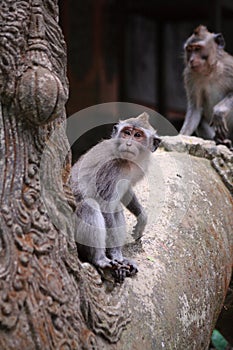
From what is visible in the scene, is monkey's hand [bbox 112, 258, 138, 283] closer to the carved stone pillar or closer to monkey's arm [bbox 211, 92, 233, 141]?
the carved stone pillar

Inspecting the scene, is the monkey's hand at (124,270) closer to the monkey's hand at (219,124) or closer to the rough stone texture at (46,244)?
the rough stone texture at (46,244)

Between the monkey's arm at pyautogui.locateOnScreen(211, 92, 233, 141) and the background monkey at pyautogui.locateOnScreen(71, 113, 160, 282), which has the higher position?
the background monkey at pyautogui.locateOnScreen(71, 113, 160, 282)

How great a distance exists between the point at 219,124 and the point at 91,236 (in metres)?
3.04

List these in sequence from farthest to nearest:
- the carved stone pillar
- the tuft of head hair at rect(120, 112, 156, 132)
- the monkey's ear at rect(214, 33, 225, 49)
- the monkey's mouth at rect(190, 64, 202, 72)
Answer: the monkey's ear at rect(214, 33, 225, 49)
the monkey's mouth at rect(190, 64, 202, 72)
the tuft of head hair at rect(120, 112, 156, 132)
the carved stone pillar

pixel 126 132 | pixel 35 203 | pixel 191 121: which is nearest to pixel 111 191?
pixel 126 132

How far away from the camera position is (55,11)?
2.40 metres

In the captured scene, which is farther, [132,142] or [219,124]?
[219,124]

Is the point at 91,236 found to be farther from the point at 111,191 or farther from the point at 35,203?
the point at 35,203

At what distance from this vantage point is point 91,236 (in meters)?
2.76

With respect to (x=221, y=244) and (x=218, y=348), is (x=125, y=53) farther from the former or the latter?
(x=221, y=244)

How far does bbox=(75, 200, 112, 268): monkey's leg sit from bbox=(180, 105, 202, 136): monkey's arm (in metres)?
3.34

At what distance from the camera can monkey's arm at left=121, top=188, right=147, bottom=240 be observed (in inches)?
126

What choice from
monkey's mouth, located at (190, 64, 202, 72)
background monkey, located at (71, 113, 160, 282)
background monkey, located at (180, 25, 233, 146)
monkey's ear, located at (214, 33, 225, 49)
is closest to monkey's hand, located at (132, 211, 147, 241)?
background monkey, located at (71, 113, 160, 282)

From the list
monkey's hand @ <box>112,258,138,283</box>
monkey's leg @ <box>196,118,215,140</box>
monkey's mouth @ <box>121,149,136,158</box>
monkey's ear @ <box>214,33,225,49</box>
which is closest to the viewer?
monkey's hand @ <box>112,258,138,283</box>
